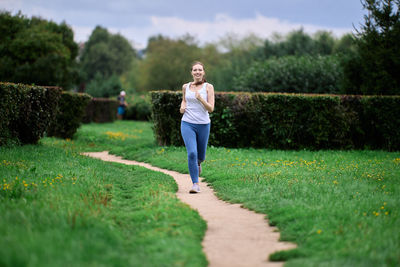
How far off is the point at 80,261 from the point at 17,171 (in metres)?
5.31

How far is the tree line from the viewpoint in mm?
18438

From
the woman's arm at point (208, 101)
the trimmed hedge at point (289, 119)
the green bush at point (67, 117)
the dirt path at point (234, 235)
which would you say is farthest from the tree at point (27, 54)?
the dirt path at point (234, 235)

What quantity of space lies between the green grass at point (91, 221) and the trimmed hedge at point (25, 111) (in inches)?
129

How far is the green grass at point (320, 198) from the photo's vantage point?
452 centimetres

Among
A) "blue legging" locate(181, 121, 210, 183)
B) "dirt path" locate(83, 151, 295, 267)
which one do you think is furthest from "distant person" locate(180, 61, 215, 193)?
"dirt path" locate(83, 151, 295, 267)

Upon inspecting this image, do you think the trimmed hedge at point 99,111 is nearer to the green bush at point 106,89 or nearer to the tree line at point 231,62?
the tree line at point 231,62

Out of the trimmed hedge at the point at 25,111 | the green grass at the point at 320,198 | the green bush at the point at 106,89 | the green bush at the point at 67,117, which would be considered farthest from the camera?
the green bush at the point at 106,89

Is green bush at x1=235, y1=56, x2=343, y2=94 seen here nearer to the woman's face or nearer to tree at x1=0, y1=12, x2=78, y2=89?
tree at x1=0, y1=12, x2=78, y2=89

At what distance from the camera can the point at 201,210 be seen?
6.69 metres

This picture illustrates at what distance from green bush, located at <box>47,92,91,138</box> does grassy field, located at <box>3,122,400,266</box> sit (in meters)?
5.58

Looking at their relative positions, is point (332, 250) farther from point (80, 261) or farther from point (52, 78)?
point (52, 78)

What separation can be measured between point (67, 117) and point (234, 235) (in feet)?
45.4

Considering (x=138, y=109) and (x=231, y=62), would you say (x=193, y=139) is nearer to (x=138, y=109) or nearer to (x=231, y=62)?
(x=138, y=109)

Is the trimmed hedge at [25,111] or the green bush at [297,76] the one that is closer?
the trimmed hedge at [25,111]
